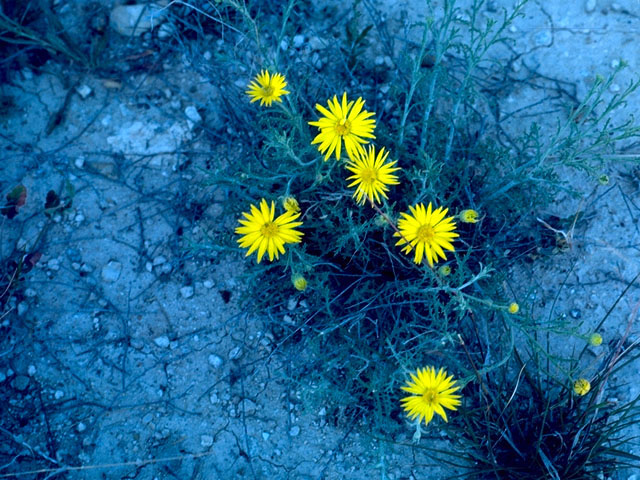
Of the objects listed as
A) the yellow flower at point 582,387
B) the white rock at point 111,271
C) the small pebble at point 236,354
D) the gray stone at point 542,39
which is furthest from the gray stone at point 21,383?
the gray stone at point 542,39

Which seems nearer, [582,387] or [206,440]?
[582,387]

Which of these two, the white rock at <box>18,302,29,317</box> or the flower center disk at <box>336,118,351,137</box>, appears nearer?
the flower center disk at <box>336,118,351,137</box>

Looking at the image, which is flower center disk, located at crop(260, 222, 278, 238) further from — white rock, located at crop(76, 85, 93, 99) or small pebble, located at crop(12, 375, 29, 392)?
white rock, located at crop(76, 85, 93, 99)

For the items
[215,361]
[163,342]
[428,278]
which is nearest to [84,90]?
[163,342]

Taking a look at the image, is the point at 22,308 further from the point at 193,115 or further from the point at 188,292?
the point at 193,115

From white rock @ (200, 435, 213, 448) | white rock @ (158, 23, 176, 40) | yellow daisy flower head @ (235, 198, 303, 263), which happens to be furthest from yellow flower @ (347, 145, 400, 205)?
white rock @ (158, 23, 176, 40)

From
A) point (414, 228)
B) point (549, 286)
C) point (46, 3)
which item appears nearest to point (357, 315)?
point (414, 228)

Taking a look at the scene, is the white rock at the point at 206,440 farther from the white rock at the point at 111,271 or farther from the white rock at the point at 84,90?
the white rock at the point at 84,90
